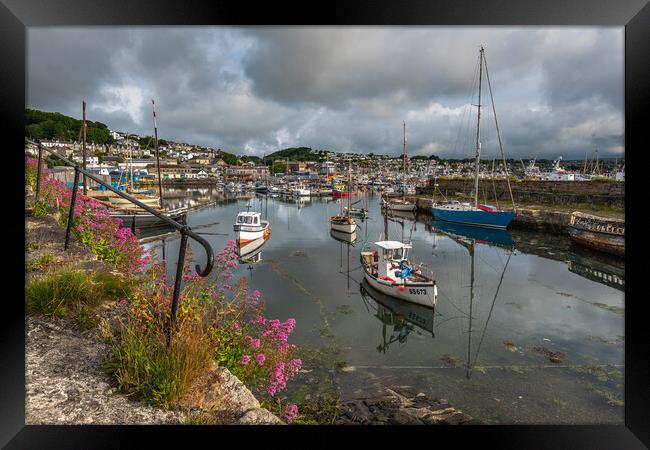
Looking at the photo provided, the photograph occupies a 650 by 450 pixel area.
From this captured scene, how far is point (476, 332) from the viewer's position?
8.26m

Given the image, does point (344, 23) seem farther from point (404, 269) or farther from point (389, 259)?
point (389, 259)

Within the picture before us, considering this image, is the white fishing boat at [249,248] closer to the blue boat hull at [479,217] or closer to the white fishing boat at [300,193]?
the blue boat hull at [479,217]

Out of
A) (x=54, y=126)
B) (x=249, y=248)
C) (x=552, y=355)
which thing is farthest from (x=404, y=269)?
(x=54, y=126)

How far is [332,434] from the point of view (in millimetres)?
1820

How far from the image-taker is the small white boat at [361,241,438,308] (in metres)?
9.38

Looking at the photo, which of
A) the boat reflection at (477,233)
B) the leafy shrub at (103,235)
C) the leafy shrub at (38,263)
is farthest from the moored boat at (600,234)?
the leafy shrub at (38,263)

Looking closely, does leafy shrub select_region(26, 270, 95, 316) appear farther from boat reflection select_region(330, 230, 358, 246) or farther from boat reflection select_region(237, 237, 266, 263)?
boat reflection select_region(330, 230, 358, 246)

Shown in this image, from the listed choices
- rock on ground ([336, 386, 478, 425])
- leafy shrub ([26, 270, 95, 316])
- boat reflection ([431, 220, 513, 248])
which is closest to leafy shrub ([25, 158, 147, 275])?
leafy shrub ([26, 270, 95, 316])

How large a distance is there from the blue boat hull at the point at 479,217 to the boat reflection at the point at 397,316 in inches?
624

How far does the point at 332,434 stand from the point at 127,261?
11.0 feet

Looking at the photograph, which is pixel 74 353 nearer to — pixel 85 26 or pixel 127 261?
pixel 85 26

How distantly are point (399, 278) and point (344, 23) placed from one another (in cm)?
894

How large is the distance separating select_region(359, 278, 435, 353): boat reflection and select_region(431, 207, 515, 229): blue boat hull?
1585 cm
